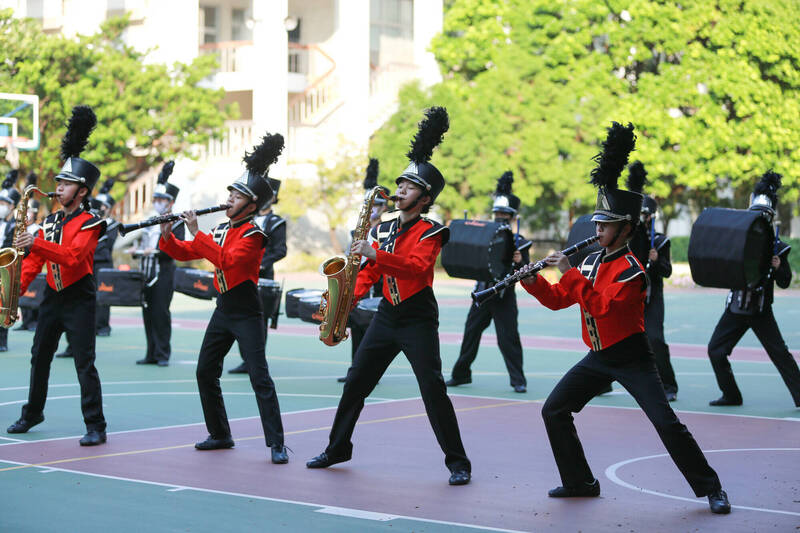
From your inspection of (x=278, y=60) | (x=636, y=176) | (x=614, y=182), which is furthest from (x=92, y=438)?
(x=278, y=60)

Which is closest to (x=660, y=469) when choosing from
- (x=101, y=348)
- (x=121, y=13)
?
(x=101, y=348)

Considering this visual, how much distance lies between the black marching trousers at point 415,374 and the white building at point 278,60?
29.5m

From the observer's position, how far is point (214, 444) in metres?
9.29

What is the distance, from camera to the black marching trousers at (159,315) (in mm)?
15539

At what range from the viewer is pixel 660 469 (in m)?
8.82

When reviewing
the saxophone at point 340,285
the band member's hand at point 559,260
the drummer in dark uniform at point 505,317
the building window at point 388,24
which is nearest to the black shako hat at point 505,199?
the drummer in dark uniform at point 505,317

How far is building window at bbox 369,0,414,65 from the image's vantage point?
4712cm

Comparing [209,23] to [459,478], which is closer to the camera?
Result: [459,478]

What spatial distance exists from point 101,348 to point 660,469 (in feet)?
34.9

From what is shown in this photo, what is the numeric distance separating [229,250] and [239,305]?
0.44 meters

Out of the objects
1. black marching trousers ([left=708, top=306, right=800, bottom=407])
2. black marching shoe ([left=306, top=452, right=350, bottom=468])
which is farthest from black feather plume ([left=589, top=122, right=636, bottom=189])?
A: black marching trousers ([left=708, top=306, right=800, bottom=407])

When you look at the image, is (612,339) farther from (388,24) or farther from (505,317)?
→ (388,24)

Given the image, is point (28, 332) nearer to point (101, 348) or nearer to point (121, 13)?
point (101, 348)

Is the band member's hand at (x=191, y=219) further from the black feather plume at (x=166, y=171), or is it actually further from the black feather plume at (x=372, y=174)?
the black feather plume at (x=166, y=171)
